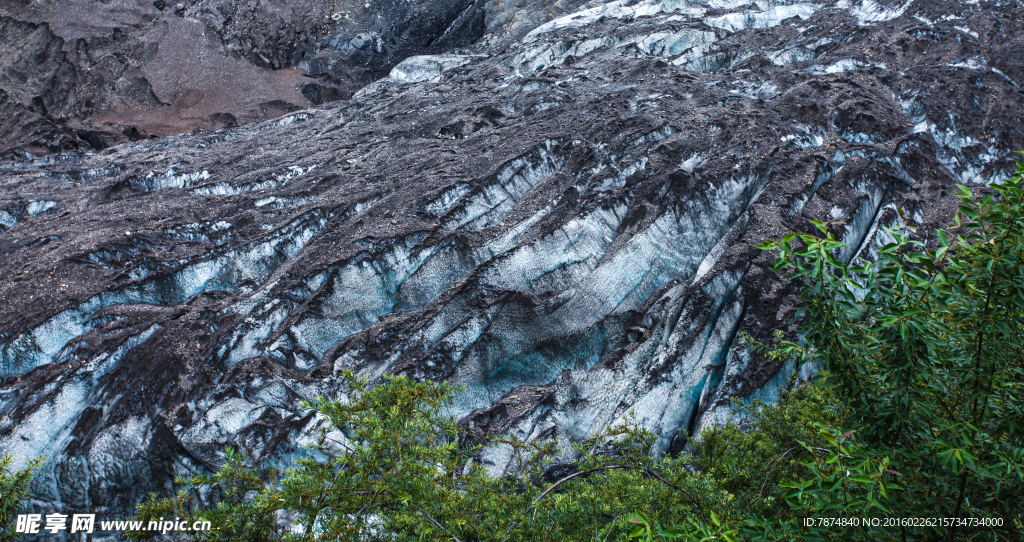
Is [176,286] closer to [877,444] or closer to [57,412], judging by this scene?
[57,412]

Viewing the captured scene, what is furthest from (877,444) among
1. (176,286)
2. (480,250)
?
(176,286)

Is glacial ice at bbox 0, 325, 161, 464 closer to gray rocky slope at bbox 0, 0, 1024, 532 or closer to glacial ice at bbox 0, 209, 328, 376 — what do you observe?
gray rocky slope at bbox 0, 0, 1024, 532

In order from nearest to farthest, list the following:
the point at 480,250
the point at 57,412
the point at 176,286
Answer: the point at 57,412
the point at 480,250
the point at 176,286

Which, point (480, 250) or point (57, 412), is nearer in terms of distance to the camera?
point (57, 412)

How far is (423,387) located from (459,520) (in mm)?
1138

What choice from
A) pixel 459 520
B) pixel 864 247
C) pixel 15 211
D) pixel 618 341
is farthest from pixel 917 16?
pixel 15 211

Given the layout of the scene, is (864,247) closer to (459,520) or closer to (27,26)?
(459,520)

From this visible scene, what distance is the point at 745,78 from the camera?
17391mm

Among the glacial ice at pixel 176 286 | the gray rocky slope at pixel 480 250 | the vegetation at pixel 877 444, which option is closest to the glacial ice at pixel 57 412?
the gray rocky slope at pixel 480 250

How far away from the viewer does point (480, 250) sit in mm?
11016

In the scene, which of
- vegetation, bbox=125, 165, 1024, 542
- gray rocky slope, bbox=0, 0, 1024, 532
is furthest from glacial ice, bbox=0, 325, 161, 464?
vegetation, bbox=125, 165, 1024, 542

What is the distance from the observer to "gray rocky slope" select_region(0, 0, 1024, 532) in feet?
28.0

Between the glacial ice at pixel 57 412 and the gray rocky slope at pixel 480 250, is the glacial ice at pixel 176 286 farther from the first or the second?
the glacial ice at pixel 57 412

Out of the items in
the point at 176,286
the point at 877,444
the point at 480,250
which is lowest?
the point at 480,250
